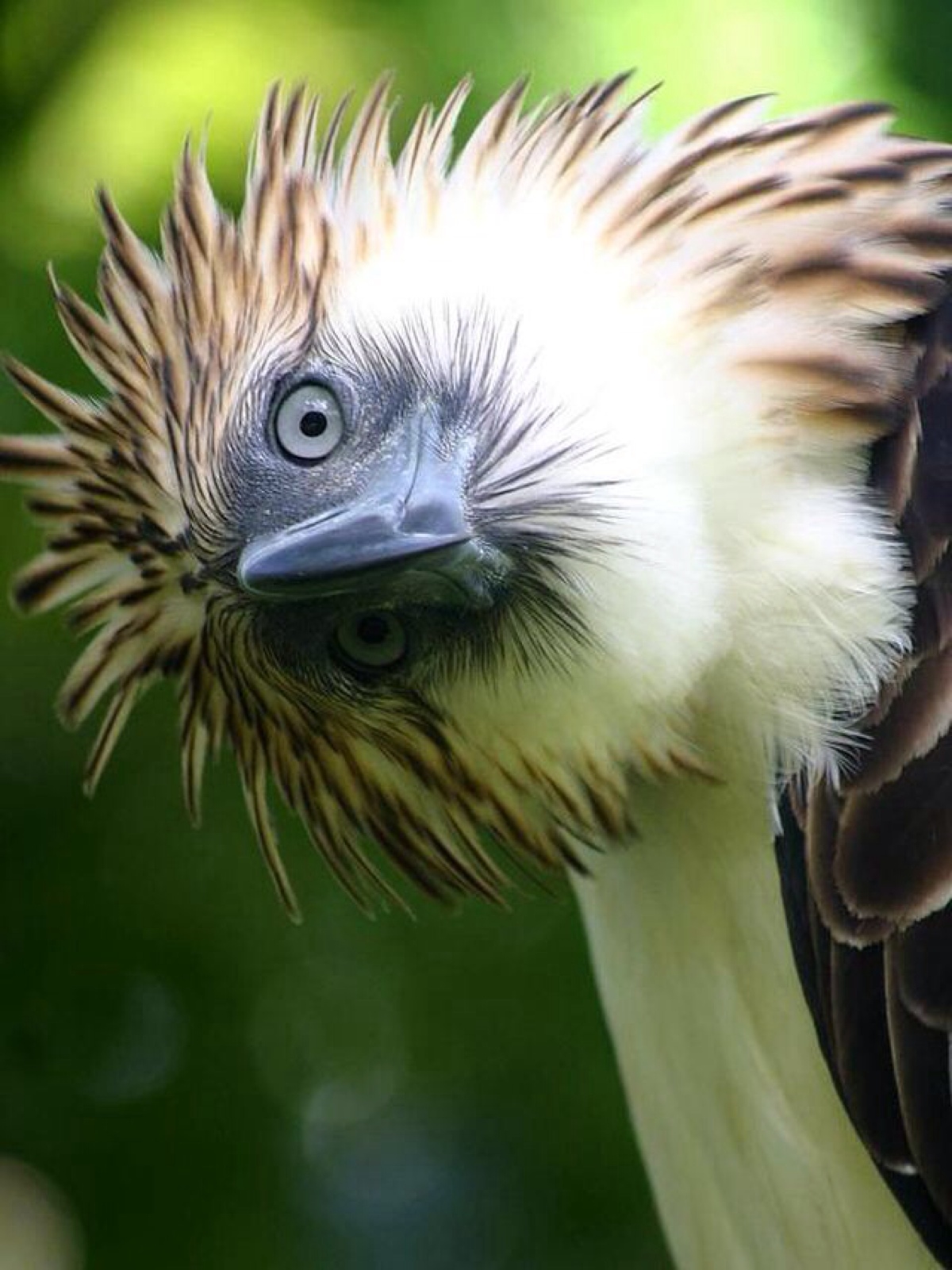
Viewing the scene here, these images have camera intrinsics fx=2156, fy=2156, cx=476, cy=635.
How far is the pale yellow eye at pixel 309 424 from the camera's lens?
2645 mm

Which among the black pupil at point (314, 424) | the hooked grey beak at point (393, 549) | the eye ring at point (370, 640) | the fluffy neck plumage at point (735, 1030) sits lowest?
the fluffy neck plumage at point (735, 1030)

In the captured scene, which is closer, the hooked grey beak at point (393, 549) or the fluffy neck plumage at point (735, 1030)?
the hooked grey beak at point (393, 549)

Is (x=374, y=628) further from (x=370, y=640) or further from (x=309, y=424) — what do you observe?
(x=309, y=424)

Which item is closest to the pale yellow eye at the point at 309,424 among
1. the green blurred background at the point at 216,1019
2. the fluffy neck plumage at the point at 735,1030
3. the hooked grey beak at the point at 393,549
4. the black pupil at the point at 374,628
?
the hooked grey beak at the point at 393,549

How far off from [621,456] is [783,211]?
448mm

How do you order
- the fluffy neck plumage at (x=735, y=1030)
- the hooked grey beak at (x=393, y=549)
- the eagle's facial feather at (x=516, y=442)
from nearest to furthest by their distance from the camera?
1. the hooked grey beak at (x=393, y=549)
2. the eagle's facial feather at (x=516, y=442)
3. the fluffy neck plumage at (x=735, y=1030)

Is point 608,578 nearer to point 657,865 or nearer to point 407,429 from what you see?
point 407,429

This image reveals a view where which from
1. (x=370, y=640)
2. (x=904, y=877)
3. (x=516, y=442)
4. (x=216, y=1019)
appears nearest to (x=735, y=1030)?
(x=904, y=877)

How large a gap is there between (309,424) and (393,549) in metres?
0.28

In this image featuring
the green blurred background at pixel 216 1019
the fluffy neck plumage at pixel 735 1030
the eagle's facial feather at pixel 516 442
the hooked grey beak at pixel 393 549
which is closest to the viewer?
the hooked grey beak at pixel 393 549

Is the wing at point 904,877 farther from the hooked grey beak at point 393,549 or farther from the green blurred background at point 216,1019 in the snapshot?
the green blurred background at point 216,1019

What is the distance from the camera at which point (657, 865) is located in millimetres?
2920

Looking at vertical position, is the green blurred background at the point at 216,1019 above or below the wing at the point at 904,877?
below

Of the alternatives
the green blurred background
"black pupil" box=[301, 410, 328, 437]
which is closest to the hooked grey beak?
"black pupil" box=[301, 410, 328, 437]
